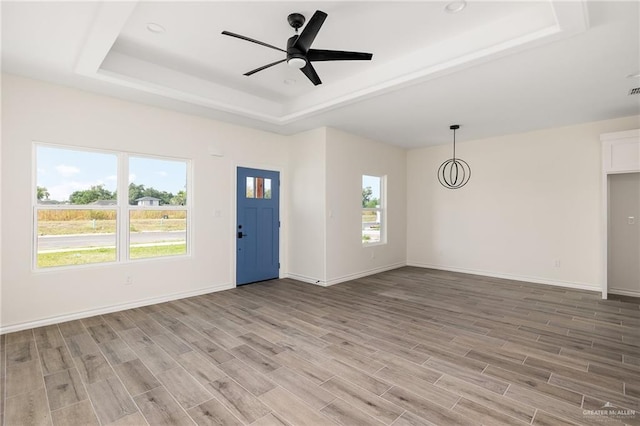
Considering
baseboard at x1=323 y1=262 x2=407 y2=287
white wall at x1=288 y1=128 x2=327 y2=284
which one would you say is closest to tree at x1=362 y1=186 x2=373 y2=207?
white wall at x1=288 y1=128 x2=327 y2=284

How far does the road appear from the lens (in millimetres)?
3797

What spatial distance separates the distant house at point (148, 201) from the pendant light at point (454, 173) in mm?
5526

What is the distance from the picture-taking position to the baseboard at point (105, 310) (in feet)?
11.5

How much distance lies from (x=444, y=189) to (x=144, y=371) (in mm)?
6386

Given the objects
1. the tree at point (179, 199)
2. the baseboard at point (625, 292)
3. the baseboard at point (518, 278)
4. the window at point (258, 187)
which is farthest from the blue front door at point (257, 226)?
the baseboard at point (625, 292)

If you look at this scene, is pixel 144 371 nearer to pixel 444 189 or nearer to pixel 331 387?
pixel 331 387

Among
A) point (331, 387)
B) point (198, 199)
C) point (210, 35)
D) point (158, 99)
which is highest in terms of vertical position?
point (210, 35)

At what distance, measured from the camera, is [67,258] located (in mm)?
3912

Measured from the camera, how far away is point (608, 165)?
4691 mm

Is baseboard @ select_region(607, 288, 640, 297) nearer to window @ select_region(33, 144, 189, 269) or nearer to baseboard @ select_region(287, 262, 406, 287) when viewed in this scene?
baseboard @ select_region(287, 262, 406, 287)

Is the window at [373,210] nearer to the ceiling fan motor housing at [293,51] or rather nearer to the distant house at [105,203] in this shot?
the ceiling fan motor housing at [293,51]

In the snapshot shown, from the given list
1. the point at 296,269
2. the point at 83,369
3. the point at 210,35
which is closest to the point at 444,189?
the point at 296,269

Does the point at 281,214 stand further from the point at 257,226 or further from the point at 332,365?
the point at 332,365

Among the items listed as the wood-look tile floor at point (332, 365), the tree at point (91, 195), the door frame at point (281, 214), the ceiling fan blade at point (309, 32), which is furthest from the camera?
the door frame at point (281, 214)
